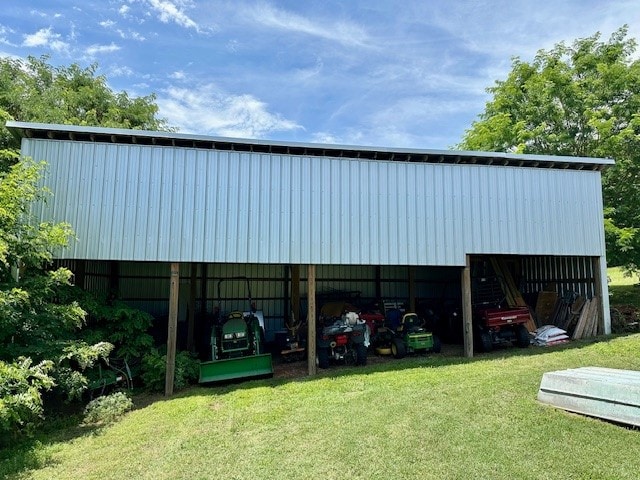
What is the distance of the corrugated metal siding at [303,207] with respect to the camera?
24.0 ft

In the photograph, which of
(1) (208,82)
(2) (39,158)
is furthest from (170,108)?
(2) (39,158)

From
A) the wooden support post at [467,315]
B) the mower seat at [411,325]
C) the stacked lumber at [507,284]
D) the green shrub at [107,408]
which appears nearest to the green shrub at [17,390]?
the green shrub at [107,408]

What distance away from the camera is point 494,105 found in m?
16.2

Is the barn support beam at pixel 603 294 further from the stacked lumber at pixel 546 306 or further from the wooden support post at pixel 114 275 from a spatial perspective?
the wooden support post at pixel 114 275

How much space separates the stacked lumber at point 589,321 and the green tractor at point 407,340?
3503 mm

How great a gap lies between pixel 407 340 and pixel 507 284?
170 inches

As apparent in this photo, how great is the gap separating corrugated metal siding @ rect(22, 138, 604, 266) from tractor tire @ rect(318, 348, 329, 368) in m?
1.77

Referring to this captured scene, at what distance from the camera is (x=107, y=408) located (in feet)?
20.1

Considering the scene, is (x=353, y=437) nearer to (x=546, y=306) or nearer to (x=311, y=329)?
(x=311, y=329)

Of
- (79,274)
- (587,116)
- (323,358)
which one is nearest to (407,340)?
(323,358)

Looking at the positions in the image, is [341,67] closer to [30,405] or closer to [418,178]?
[418,178]

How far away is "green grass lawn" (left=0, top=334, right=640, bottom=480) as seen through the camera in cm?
374

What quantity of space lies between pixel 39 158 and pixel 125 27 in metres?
3.63

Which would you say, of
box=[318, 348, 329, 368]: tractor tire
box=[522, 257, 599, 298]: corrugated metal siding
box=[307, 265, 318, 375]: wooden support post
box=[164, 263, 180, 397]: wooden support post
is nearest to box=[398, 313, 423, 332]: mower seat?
box=[318, 348, 329, 368]: tractor tire
